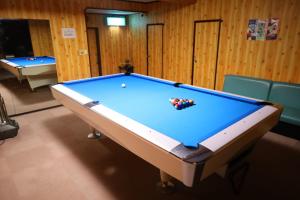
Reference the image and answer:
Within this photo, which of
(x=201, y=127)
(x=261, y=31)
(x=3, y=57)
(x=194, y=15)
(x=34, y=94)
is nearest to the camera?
(x=201, y=127)

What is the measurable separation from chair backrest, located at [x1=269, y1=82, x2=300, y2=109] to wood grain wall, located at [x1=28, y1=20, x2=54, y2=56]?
221 inches

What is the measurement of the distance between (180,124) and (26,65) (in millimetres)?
4509

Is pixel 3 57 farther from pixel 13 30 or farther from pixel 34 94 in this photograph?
pixel 34 94

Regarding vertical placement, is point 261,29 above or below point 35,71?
above

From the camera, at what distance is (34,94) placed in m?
5.19

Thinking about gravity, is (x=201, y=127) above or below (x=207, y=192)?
above

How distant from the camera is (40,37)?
573cm

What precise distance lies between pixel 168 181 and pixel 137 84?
158 cm

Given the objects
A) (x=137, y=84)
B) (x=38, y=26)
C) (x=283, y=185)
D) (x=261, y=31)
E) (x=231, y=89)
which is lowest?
(x=283, y=185)

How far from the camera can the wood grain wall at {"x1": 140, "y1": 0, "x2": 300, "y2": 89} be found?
3.19 metres

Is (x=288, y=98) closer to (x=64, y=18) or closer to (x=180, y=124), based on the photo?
(x=180, y=124)

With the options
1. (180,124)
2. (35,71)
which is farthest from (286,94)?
(35,71)

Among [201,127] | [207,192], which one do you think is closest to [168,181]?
[207,192]

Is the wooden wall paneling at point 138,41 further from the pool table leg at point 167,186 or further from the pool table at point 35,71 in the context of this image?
the pool table leg at point 167,186
